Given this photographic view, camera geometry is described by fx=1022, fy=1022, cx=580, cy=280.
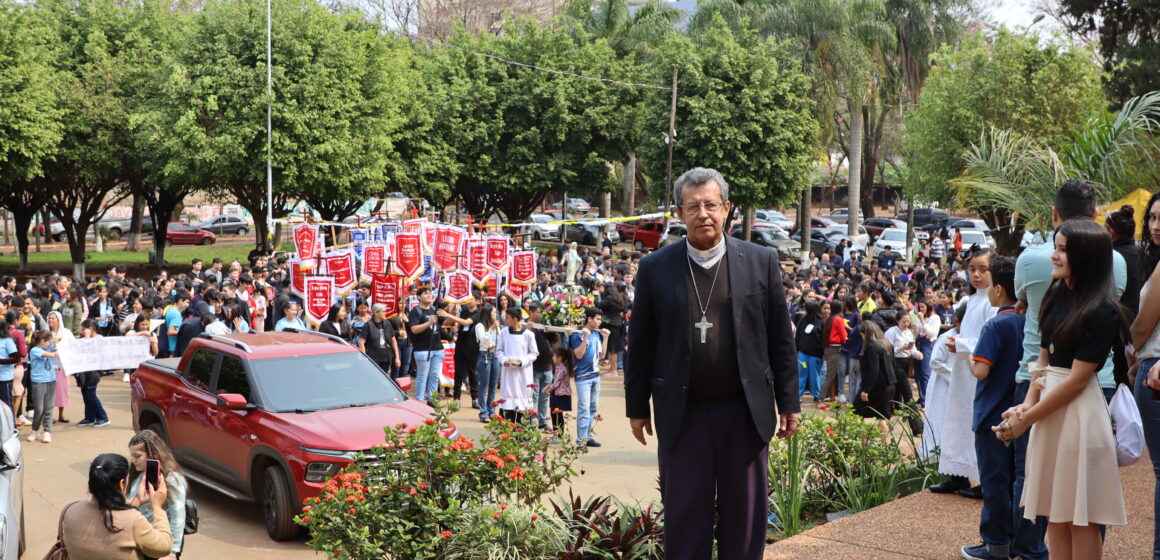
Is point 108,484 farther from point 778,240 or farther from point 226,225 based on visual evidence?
point 226,225

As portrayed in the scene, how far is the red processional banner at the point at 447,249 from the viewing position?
18.4 metres

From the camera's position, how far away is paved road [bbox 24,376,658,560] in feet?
28.0

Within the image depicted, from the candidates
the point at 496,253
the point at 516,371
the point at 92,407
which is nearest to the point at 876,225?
the point at 496,253

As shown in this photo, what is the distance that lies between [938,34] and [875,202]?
33858 mm

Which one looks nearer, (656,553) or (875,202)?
(656,553)

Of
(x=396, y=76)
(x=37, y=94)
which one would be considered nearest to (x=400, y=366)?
(x=37, y=94)

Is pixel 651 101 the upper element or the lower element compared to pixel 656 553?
upper

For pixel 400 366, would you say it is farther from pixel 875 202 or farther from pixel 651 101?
pixel 875 202

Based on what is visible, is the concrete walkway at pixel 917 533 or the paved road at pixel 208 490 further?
the paved road at pixel 208 490

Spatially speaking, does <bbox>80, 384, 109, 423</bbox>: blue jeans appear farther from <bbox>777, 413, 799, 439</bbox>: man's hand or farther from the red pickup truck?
<bbox>777, 413, 799, 439</bbox>: man's hand

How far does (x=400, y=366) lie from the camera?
51.2ft

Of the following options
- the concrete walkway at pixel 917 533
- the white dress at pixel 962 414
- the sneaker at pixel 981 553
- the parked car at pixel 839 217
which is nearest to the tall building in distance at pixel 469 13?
the parked car at pixel 839 217

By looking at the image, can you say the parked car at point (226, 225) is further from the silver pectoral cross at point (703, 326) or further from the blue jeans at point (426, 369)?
the silver pectoral cross at point (703, 326)

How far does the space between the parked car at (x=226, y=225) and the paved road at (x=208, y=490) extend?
38028 millimetres
